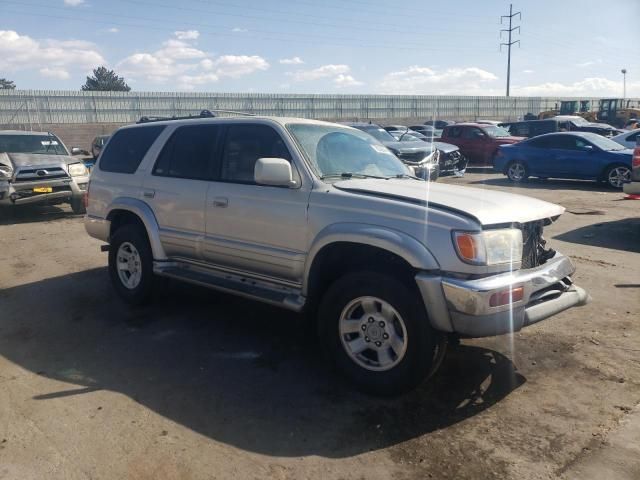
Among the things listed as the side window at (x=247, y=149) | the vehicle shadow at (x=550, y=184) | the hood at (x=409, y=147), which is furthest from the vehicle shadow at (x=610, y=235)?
the side window at (x=247, y=149)

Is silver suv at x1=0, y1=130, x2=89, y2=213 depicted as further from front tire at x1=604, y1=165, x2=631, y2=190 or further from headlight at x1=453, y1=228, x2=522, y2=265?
front tire at x1=604, y1=165, x2=631, y2=190

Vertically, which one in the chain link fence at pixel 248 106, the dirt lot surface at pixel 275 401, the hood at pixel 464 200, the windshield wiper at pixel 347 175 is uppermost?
the chain link fence at pixel 248 106

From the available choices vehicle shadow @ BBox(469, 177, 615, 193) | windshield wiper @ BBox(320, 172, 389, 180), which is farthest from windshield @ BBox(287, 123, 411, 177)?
vehicle shadow @ BBox(469, 177, 615, 193)

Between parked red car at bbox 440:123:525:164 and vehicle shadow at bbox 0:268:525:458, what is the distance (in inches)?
624

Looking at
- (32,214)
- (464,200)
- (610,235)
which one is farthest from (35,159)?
(610,235)

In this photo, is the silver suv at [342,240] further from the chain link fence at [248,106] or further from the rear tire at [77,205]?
the chain link fence at [248,106]

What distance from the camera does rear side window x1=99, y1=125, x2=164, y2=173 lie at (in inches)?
231

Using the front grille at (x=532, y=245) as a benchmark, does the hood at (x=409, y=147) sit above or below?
above

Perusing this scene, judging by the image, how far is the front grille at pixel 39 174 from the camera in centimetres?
1107

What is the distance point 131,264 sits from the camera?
19.4ft

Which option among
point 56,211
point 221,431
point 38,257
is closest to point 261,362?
point 221,431

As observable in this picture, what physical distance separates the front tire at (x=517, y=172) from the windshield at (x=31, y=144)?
11902mm

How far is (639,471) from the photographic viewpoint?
299 cm

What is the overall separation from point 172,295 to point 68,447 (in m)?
3.07
